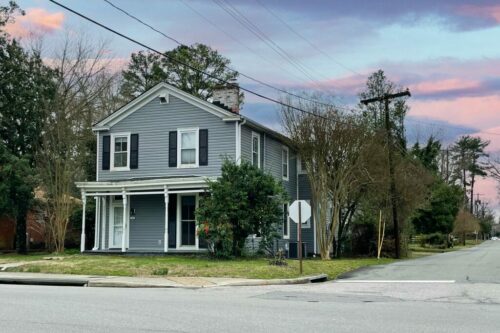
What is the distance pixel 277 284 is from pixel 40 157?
17934 millimetres

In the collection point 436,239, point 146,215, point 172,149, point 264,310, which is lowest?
point 264,310

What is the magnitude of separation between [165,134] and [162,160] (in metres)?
1.26

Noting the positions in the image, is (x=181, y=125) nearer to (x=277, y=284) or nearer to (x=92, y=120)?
(x=277, y=284)

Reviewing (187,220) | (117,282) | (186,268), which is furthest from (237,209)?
(117,282)

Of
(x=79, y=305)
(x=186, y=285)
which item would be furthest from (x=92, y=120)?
(x=79, y=305)

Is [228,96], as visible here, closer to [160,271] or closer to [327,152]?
[327,152]

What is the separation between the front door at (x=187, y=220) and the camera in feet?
90.8

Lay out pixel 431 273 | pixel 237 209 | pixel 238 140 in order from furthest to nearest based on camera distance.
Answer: pixel 238 140
pixel 237 209
pixel 431 273

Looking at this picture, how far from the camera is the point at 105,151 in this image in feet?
96.7

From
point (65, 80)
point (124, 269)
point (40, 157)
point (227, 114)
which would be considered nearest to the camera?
point (124, 269)

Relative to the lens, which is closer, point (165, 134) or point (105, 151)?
point (165, 134)

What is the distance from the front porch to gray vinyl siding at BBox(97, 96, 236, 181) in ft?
3.65

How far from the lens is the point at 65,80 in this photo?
43.2 m

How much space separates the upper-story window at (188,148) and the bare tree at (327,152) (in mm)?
4582
